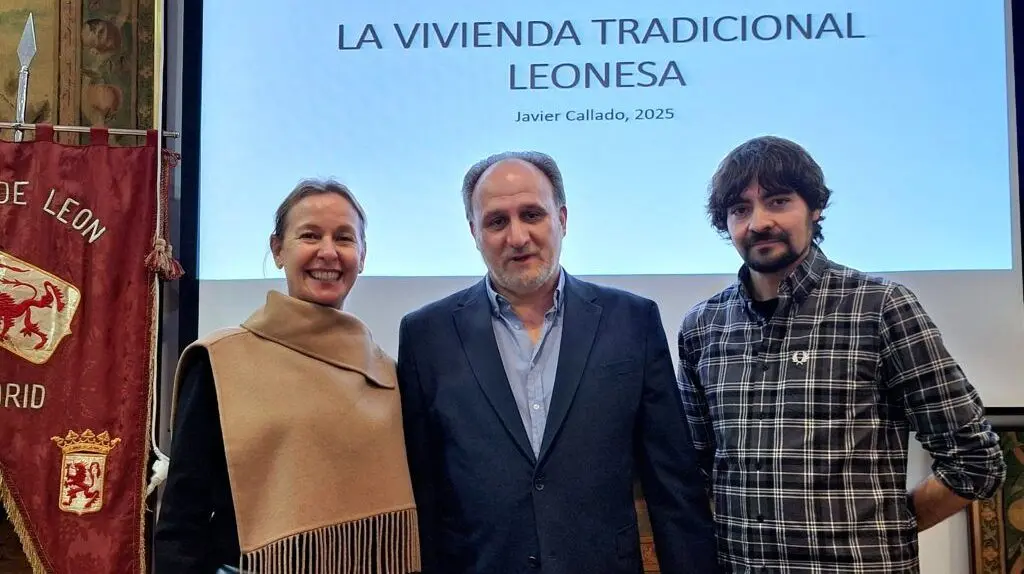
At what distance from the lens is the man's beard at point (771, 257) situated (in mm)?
1478

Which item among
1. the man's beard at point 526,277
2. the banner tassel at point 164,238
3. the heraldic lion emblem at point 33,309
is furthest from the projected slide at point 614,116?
the man's beard at point 526,277

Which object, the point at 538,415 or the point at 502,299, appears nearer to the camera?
the point at 538,415

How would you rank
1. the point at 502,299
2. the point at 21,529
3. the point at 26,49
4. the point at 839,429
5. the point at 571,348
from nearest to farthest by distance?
the point at 839,429 → the point at 571,348 → the point at 502,299 → the point at 21,529 → the point at 26,49

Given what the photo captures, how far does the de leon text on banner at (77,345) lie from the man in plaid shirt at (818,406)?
5.24ft

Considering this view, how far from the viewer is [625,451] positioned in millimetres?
1504

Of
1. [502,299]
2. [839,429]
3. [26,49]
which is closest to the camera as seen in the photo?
[839,429]

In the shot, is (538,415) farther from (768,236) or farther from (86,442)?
(86,442)

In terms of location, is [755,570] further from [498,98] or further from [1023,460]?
[498,98]

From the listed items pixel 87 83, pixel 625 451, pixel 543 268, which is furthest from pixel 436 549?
pixel 87 83

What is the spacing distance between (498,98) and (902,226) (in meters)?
1.22

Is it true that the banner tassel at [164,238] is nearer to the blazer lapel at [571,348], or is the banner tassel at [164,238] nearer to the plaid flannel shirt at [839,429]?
the blazer lapel at [571,348]

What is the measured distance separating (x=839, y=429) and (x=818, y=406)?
6 cm

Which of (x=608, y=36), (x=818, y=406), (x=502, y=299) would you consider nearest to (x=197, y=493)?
(x=502, y=299)

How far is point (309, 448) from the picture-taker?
4.83ft
